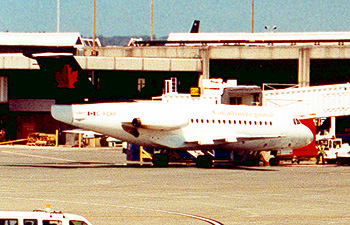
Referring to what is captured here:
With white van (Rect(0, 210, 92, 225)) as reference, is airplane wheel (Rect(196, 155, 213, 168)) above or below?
below

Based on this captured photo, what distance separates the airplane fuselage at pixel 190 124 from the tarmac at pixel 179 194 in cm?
219

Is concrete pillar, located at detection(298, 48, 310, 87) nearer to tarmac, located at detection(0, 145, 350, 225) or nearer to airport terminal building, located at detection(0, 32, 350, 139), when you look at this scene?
airport terminal building, located at detection(0, 32, 350, 139)

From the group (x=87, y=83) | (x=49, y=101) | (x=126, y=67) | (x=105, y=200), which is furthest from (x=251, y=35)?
(x=105, y=200)

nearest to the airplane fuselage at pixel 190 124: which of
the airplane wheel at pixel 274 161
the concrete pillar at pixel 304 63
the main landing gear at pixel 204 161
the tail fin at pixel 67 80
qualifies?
the tail fin at pixel 67 80

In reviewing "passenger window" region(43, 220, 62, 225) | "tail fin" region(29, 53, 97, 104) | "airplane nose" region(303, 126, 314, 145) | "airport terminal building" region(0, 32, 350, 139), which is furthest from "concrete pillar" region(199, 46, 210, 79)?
"passenger window" region(43, 220, 62, 225)

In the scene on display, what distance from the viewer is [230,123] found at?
50.5 meters

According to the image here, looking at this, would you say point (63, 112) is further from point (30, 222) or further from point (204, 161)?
point (30, 222)

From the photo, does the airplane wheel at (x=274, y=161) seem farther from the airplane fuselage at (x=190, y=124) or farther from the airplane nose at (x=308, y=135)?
the airplane nose at (x=308, y=135)

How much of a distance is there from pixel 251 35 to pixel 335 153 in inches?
1612

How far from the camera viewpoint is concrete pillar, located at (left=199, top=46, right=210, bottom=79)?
82.9m

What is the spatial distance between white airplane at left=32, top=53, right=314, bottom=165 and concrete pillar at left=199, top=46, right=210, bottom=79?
28702 millimetres

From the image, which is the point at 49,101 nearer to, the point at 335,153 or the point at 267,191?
the point at 335,153

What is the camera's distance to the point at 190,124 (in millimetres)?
48906

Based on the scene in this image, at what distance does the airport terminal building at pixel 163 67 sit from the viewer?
81.0 m
